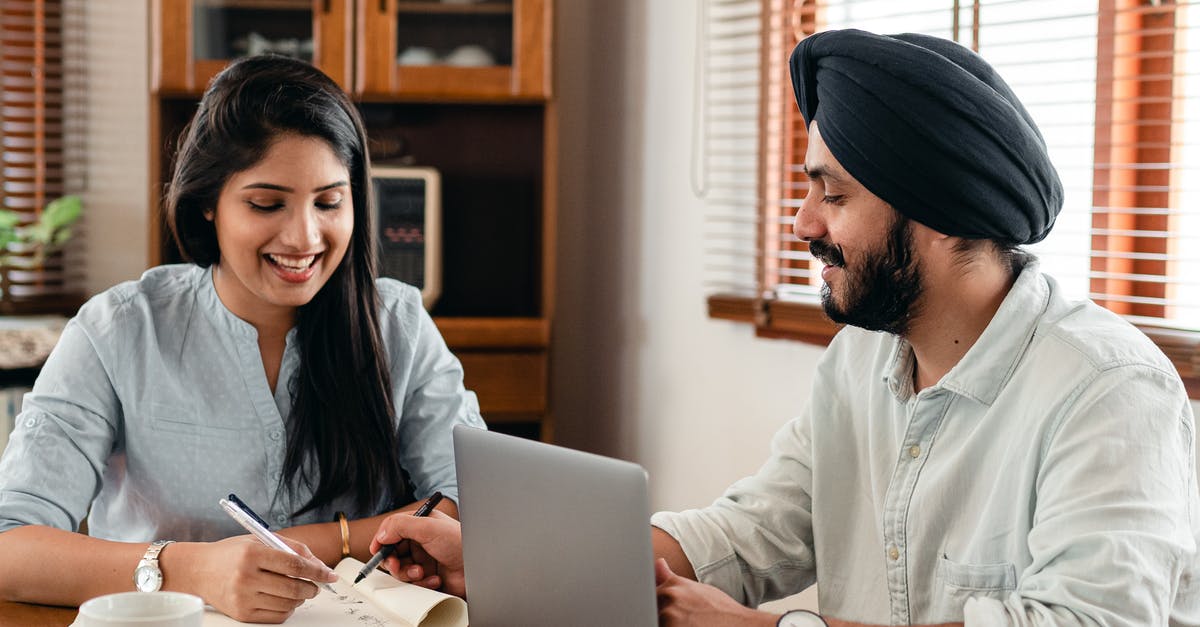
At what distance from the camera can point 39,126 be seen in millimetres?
3170

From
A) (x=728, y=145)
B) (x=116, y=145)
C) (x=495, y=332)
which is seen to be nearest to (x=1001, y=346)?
(x=728, y=145)

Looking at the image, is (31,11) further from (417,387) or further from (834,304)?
(834,304)

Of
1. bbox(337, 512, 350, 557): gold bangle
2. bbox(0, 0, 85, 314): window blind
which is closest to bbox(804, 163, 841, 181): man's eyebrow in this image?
bbox(337, 512, 350, 557): gold bangle

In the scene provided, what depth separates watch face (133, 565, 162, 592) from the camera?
131cm

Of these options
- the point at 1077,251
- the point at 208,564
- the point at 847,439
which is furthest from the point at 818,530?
the point at 1077,251

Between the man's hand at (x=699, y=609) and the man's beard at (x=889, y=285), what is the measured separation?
1.18 feet

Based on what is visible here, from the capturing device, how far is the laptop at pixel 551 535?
1006 mm

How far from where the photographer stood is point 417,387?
5.72 feet

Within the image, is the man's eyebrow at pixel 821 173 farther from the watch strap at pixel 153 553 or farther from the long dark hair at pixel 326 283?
the watch strap at pixel 153 553

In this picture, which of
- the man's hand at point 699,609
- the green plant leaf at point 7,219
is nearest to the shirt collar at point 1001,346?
the man's hand at point 699,609

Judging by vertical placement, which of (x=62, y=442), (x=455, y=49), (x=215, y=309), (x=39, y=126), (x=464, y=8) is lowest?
(x=62, y=442)

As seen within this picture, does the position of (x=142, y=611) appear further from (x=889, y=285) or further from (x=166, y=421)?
(x=889, y=285)

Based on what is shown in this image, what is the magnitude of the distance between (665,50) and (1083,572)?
2.13 m

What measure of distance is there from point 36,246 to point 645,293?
1602mm
